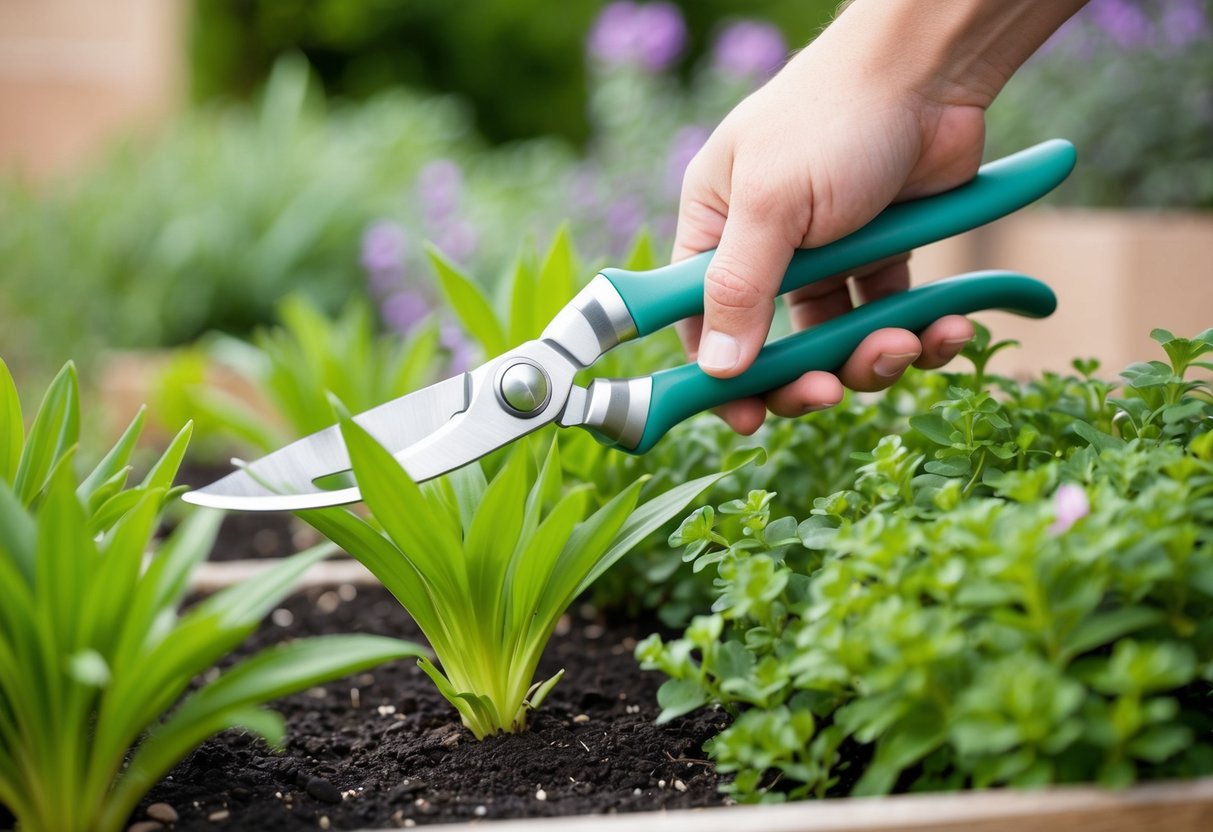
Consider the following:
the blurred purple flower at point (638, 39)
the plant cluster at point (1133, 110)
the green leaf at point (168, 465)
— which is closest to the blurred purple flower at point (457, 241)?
the blurred purple flower at point (638, 39)

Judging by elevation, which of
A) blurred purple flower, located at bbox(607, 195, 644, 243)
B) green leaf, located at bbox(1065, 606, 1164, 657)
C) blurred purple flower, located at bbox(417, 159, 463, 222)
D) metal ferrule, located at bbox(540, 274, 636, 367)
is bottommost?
green leaf, located at bbox(1065, 606, 1164, 657)

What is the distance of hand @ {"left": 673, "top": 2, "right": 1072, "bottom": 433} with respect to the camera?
1159mm

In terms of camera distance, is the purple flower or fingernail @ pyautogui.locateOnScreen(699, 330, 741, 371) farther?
fingernail @ pyautogui.locateOnScreen(699, 330, 741, 371)

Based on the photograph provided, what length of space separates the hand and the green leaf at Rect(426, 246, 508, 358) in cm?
40

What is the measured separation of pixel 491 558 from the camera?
106cm

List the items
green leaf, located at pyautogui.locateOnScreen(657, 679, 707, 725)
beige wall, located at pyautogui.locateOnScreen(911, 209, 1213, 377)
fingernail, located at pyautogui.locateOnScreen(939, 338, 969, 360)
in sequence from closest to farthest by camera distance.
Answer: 1. green leaf, located at pyautogui.locateOnScreen(657, 679, 707, 725)
2. fingernail, located at pyautogui.locateOnScreen(939, 338, 969, 360)
3. beige wall, located at pyautogui.locateOnScreen(911, 209, 1213, 377)

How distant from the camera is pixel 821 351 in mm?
Answer: 1240

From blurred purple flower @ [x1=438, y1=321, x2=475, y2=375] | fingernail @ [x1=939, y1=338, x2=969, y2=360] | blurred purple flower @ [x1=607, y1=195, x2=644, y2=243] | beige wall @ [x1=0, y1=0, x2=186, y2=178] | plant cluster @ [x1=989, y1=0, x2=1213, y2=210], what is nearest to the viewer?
fingernail @ [x1=939, y1=338, x2=969, y2=360]

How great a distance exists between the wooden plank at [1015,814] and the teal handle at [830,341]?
0.47m

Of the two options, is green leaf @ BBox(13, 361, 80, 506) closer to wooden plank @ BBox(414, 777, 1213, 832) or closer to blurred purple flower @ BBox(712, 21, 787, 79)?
wooden plank @ BBox(414, 777, 1213, 832)

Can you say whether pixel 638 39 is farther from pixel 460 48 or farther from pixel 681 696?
pixel 460 48

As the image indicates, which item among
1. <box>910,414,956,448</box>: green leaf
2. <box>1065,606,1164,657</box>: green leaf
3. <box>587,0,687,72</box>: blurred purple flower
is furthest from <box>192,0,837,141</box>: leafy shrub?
<box>1065,606,1164,657</box>: green leaf

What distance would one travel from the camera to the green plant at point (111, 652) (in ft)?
2.65

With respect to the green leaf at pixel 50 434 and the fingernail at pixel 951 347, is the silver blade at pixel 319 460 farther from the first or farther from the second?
the fingernail at pixel 951 347
